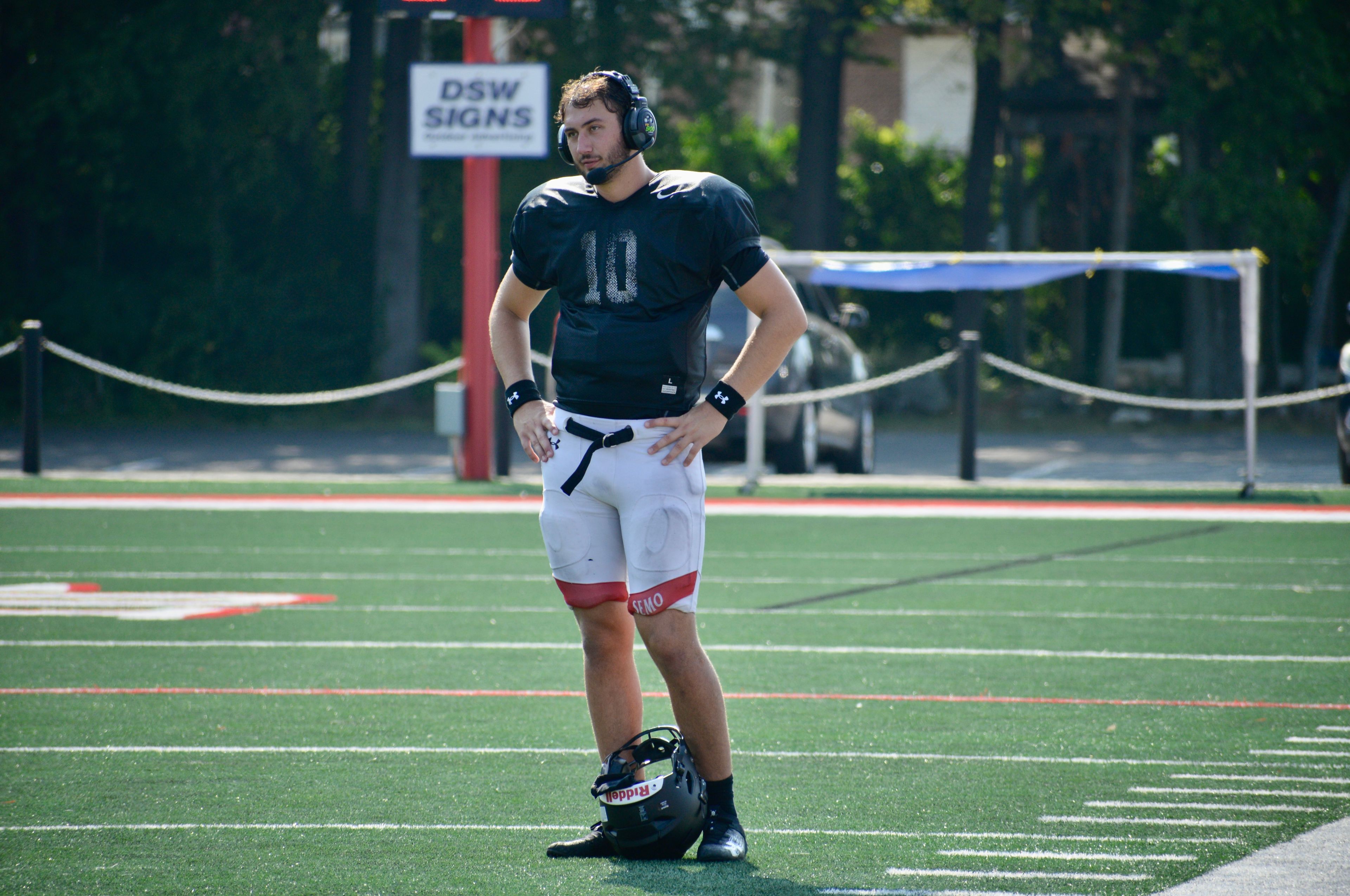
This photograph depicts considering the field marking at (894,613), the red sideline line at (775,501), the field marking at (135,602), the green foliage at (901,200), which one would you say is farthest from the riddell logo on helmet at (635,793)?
the green foliage at (901,200)

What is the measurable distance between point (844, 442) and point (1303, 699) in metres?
9.89

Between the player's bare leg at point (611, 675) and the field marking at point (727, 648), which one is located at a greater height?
the player's bare leg at point (611, 675)

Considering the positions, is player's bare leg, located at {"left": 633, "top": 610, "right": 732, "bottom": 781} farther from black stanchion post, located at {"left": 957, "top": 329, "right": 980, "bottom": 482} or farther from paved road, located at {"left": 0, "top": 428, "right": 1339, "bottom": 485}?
paved road, located at {"left": 0, "top": 428, "right": 1339, "bottom": 485}

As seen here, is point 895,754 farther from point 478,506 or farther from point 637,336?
point 478,506

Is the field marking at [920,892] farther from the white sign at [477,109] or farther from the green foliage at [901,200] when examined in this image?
the green foliage at [901,200]

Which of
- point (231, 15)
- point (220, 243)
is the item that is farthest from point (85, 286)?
point (231, 15)

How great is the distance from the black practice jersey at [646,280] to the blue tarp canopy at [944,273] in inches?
388

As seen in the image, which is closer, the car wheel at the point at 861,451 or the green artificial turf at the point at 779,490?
the green artificial turf at the point at 779,490

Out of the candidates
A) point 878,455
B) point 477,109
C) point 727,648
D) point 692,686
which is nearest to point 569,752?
point 692,686

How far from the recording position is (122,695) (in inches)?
247

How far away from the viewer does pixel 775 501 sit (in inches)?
515

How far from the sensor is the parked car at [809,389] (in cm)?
1387

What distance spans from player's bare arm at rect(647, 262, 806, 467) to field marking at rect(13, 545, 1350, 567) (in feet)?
19.7

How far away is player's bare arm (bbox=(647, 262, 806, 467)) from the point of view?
161 inches
